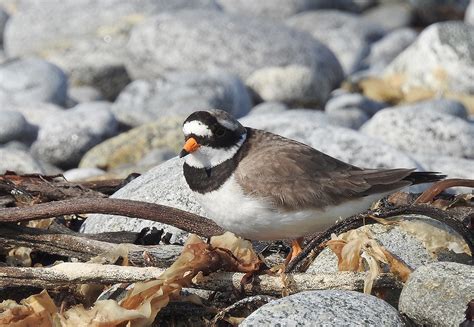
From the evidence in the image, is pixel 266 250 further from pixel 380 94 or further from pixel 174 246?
pixel 380 94

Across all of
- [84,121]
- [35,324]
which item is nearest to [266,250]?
[35,324]

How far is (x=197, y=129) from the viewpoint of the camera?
502 centimetres

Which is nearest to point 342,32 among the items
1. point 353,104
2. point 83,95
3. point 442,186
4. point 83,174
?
point 353,104

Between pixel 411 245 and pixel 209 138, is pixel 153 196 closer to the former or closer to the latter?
pixel 209 138

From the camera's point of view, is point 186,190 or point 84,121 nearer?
point 186,190

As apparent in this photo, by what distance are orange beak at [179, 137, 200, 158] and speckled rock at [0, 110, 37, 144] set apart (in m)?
7.81

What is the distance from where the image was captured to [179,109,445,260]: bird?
4.79 m

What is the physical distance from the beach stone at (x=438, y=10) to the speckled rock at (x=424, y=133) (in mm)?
10353

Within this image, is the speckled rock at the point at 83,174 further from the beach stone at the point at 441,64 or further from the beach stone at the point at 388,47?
the beach stone at the point at 388,47

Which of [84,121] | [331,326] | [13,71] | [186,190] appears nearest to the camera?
[331,326]

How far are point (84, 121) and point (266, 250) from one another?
299 inches

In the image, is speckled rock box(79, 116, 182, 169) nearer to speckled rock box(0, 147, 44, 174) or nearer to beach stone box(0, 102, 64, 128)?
speckled rock box(0, 147, 44, 174)

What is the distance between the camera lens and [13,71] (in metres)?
15.1

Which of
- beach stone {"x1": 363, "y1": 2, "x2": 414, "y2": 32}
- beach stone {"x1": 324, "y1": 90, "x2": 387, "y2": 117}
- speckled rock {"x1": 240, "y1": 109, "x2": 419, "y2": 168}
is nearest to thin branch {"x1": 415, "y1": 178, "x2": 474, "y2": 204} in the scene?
speckled rock {"x1": 240, "y1": 109, "x2": 419, "y2": 168}
